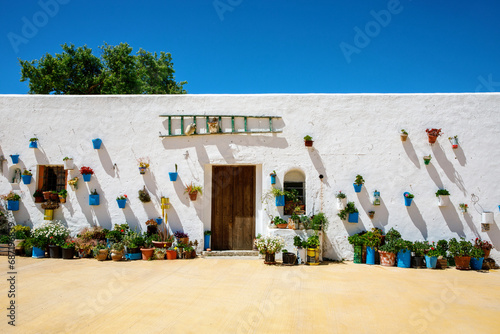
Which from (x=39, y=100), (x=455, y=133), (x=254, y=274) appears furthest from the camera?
(x=39, y=100)

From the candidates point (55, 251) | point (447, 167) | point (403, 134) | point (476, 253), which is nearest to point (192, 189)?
point (55, 251)

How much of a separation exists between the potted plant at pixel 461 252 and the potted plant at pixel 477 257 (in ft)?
0.26

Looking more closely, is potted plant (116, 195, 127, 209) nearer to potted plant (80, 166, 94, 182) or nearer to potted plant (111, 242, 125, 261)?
potted plant (80, 166, 94, 182)

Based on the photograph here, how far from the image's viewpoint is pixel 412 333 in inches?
172

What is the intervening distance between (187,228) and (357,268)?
4104 mm

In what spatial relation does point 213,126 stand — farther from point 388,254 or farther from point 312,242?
point 388,254

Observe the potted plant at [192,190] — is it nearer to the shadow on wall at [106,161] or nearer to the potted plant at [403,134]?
the shadow on wall at [106,161]

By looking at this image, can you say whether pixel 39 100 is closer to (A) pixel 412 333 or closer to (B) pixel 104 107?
(B) pixel 104 107

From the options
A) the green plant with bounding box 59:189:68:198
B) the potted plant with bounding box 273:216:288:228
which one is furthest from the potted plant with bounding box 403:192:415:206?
the green plant with bounding box 59:189:68:198

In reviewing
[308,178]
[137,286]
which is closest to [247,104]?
[308,178]

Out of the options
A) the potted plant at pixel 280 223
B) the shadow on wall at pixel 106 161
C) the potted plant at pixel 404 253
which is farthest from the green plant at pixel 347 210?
the shadow on wall at pixel 106 161

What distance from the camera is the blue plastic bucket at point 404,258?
8.23 m

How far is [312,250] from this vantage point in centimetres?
823

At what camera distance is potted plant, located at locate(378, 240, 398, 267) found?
827cm
